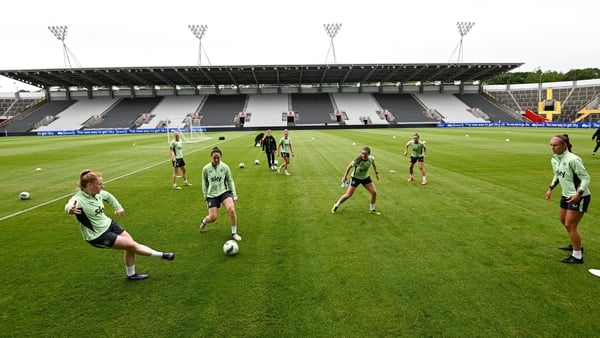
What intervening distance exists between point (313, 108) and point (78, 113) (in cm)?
4511

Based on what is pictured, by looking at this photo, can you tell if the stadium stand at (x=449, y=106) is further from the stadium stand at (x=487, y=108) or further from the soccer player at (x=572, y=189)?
the soccer player at (x=572, y=189)

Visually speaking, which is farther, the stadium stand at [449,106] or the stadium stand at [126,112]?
the stadium stand at [449,106]

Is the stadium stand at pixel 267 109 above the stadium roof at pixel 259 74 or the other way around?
the other way around

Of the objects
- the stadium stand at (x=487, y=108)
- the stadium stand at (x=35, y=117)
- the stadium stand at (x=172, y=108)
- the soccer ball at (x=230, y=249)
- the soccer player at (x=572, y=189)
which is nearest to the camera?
the soccer player at (x=572, y=189)

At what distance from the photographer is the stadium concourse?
6038 centimetres

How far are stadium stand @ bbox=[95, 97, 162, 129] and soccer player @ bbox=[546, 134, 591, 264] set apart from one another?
65909mm

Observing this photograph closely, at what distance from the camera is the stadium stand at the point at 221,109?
6259 cm

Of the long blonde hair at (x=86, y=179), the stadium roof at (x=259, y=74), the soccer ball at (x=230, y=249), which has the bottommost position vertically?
the soccer ball at (x=230, y=249)

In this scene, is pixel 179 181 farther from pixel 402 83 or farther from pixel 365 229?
pixel 402 83

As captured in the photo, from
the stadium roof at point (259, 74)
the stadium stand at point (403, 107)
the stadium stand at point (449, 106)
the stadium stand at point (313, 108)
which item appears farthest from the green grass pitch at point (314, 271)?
the stadium stand at point (449, 106)

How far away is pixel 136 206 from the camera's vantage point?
9.89m

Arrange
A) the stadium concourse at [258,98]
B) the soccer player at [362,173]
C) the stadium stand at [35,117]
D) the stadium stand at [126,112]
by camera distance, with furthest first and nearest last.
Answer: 1. the stadium stand at [126,112]
2. the stadium concourse at [258,98]
3. the stadium stand at [35,117]
4. the soccer player at [362,173]

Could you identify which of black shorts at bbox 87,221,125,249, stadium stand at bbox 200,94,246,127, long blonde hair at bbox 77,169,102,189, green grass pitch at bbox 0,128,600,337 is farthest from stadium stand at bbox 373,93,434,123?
long blonde hair at bbox 77,169,102,189

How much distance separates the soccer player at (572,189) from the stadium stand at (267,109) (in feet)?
187
